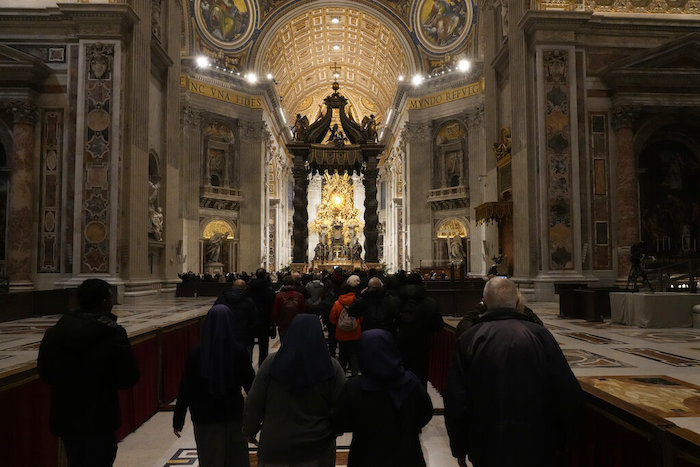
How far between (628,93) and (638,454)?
48.4 feet

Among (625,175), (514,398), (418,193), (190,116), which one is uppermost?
(190,116)

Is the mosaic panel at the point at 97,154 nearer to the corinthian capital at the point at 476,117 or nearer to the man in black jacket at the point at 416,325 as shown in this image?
the man in black jacket at the point at 416,325

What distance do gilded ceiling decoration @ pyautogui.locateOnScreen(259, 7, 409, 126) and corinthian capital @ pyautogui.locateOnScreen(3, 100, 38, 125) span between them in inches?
722

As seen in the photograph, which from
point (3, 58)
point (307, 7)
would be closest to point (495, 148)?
point (3, 58)

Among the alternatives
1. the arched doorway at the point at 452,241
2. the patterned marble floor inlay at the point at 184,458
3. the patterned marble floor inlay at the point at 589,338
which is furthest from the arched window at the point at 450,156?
the patterned marble floor inlay at the point at 184,458

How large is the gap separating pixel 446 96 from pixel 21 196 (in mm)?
21965

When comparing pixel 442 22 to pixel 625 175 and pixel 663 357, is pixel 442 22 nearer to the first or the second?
pixel 625 175

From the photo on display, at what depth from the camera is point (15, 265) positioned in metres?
13.5

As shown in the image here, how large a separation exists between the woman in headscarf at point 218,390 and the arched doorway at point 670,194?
15041 mm

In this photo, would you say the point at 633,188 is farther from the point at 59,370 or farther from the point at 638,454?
the point at 59,370

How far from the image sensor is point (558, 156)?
47.5ft

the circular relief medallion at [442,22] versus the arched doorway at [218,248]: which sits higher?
the circular relief medallion at [442,22]

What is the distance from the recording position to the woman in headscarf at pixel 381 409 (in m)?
2.40

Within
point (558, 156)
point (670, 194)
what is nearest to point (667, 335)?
point (558, 156)
